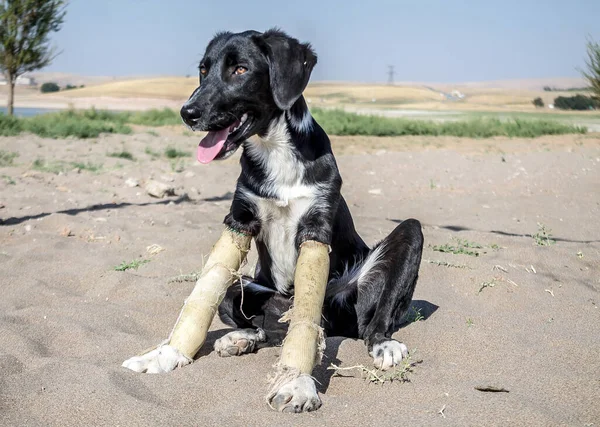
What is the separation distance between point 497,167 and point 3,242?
856cm

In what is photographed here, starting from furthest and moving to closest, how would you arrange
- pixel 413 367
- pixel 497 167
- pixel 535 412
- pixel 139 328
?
1. pixel 497 167
2. pixel 139 328
3. pixel 413 367
4. pixel 535 412

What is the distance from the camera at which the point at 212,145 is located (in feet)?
11.7

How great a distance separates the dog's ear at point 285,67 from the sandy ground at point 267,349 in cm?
134

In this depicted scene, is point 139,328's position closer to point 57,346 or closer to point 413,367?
point 57,346

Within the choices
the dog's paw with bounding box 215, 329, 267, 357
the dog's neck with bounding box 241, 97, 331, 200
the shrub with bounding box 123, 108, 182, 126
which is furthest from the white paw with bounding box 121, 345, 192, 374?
the shrub with bounding box 123, 108, 182, 126

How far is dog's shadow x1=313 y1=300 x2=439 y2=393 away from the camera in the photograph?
3465 millimetres

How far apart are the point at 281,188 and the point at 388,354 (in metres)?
1.00

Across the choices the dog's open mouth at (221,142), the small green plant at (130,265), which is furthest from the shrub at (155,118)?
the dog's open mouth at (221,142)

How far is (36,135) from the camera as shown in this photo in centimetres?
1440

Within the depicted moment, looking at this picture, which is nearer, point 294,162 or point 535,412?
point 535,412

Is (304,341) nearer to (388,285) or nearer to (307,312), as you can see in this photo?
(307,312)

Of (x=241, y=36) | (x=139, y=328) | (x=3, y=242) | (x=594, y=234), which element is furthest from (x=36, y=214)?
(x=594, y=234)

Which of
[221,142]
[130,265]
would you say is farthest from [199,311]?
[130,265]

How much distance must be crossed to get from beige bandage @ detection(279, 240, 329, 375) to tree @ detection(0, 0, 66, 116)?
16973 millimetres
